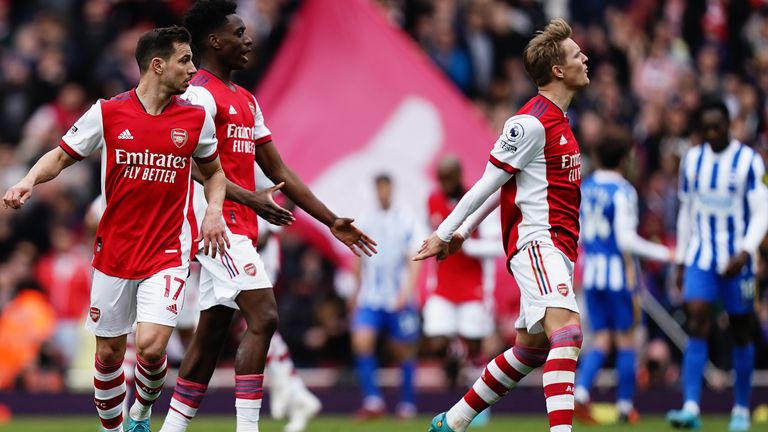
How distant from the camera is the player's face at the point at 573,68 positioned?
8.91m

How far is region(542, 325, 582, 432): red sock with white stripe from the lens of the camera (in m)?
8.30

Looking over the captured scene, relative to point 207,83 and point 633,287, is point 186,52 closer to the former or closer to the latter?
point 207,83

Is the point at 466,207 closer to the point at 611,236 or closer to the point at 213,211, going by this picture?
the point at 213,211

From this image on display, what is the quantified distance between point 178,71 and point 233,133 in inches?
28.4

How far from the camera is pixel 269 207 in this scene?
8680mm

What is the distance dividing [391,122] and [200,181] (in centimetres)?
950

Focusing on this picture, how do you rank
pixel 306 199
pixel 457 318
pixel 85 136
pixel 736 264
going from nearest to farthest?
1. pixel 85 136
2. pixel 306 199
3. pixel 736 264
4. pixel 457 318

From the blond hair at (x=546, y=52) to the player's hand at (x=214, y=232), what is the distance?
2.28 m

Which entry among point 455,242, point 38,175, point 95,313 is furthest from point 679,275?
point 38,175

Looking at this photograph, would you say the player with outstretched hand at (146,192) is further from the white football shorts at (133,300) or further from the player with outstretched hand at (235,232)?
the player with outstretched hand at (235,232)

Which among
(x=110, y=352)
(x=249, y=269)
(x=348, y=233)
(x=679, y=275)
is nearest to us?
(x=110, y=352)

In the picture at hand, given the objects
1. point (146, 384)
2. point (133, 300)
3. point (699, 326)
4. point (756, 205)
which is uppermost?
point (756, 205)

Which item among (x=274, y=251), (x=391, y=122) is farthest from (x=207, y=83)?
(x=391, y=122)

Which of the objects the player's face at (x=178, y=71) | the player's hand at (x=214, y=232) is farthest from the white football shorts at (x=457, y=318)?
the player's face at (x=178, y=71)
